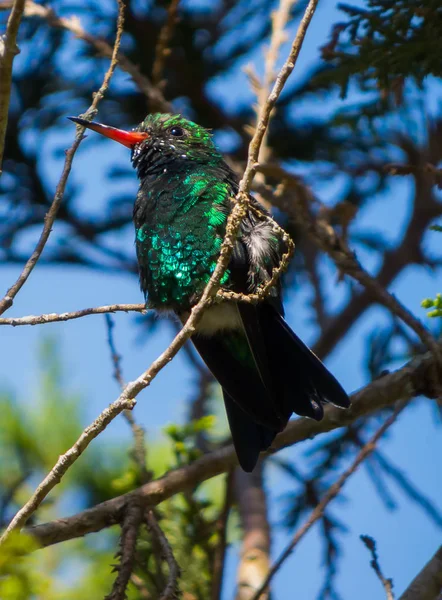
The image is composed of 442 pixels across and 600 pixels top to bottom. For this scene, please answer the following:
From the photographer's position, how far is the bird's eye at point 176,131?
13.3 ft

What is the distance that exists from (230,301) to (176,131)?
122cm

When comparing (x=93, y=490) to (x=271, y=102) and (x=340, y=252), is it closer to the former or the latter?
(x=340, y=252)

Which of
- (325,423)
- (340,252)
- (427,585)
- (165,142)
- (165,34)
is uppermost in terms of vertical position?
→ (165,34)

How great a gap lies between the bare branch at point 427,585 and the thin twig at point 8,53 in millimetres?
1843

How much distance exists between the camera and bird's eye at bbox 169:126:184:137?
4.05m

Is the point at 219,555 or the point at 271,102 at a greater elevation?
the point at 271,102

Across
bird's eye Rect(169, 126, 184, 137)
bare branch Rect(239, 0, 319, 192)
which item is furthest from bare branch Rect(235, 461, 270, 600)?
bare branch Rect(239, 0, 319, 192)

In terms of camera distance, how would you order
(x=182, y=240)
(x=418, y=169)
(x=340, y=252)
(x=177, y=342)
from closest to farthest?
1. (x=177, y=342)
2. (x=418, y=169)
3. (x=182, y=240)
4. (x=340, y=252)

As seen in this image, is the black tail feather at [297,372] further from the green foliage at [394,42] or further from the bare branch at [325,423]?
the green foliage at [394,42]

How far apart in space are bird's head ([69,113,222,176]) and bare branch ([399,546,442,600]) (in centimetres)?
194

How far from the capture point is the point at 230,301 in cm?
316

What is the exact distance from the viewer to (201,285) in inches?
136

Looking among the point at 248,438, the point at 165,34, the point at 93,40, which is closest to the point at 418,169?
the point at 248,438

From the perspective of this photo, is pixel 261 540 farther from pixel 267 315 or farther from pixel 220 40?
pixel 220 40
